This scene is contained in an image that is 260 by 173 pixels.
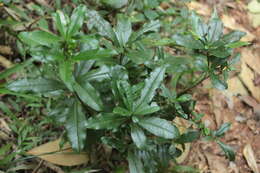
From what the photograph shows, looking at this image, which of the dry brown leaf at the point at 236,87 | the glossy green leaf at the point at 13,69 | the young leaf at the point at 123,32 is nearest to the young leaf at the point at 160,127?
the young leaf at the point at 123,32

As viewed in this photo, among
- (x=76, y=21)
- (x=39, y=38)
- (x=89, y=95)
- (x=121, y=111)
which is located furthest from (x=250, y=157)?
(x=39, y=38)

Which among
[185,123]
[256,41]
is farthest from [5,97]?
[256,41]

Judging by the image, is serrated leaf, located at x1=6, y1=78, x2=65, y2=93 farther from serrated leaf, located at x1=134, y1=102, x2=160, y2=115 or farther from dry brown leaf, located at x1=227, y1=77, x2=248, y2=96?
dry brown leaf, located at x1=227, y1=77, x2=248, y2=96

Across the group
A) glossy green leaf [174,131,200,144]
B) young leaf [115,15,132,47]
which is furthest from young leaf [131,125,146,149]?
young leaf [115,15,132,47]

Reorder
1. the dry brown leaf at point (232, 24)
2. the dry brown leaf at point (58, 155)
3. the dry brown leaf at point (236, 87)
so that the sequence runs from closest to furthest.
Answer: the dry brown leaf at point (58, 155) → the dry brown leaf at point (236, 87) → the dry brown leaf at point (232, 24)

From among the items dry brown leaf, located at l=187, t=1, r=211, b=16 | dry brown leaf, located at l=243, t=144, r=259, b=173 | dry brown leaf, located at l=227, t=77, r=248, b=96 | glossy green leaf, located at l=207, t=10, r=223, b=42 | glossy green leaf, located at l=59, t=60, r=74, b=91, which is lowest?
dry brown leaf, located at l=243, t=144, r=259, b=173

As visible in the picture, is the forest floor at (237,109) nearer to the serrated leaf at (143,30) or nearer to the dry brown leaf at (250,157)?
the dry brown leaf at (250,157)
